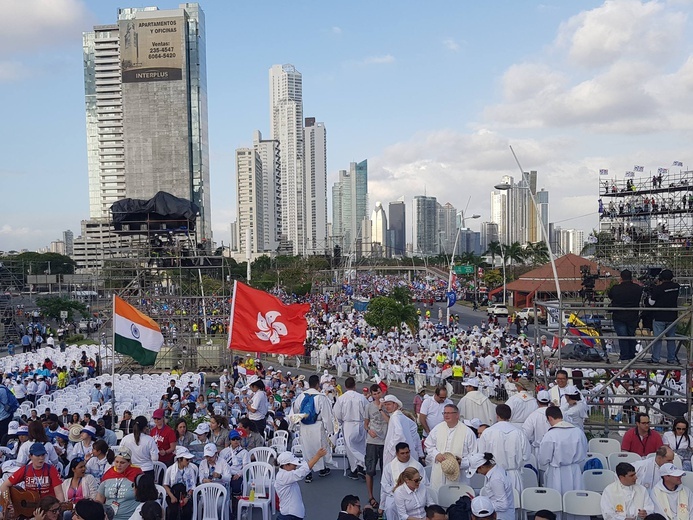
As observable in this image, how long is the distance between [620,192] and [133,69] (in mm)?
84340

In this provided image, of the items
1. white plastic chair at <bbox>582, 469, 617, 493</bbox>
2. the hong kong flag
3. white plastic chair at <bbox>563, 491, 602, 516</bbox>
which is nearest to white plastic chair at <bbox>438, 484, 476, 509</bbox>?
white plastic chair at <bbox>563, 491, 602, 516</bbox>

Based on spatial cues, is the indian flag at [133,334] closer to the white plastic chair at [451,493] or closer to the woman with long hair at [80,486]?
the woman with long hair at [80,486]

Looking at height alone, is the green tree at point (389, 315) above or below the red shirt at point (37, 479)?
below

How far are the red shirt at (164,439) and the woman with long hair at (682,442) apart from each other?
6.61 metres

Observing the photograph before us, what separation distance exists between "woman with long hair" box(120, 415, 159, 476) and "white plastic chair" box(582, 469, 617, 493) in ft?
17.8

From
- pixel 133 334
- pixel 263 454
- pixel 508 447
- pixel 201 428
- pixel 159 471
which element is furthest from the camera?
pixel 133 334

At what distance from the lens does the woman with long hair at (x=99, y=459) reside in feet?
23.6

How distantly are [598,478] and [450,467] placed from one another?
6.47 feet

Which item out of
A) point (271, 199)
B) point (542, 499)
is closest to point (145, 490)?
point (542, 499)

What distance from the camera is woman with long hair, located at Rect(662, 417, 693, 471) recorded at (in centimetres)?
767

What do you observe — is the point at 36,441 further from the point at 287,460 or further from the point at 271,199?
the point at 271,199

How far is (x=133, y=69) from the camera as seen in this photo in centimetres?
10025

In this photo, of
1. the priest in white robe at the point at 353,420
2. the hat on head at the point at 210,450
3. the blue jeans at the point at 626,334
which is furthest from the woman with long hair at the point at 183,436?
the blue jeans at the point at 626,334

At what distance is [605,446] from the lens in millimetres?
8531
